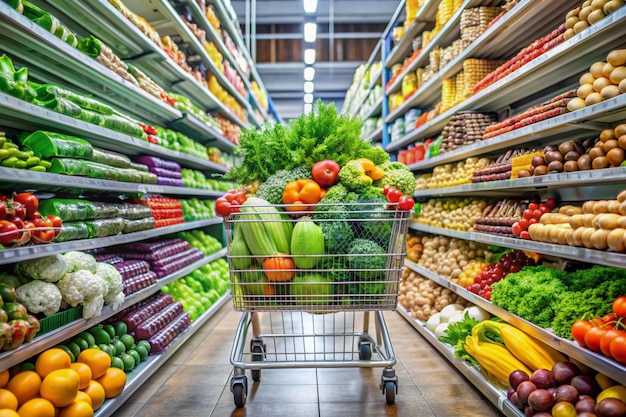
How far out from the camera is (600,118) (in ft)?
7.97

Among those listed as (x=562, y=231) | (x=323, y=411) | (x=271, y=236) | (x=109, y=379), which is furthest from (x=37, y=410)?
(x=562, y=231)

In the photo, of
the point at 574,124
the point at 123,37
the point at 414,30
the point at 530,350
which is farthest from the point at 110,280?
the point at 414,30

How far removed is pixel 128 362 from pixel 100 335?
0.74 feet

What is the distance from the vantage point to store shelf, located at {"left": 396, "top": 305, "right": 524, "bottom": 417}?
2.23 metres

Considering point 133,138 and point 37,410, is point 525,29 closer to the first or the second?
point 133,138

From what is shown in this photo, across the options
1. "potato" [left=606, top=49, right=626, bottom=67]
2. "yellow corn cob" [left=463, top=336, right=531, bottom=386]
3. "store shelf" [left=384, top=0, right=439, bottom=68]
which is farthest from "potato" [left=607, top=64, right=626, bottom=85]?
"store shelf" [left=384, top=0, right=439, bottom=68]

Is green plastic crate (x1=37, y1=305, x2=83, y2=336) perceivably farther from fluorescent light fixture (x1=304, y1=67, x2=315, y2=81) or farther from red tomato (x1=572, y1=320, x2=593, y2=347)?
fluorescent light fixture (x1=304, y1=67, x2=315, y2=81)

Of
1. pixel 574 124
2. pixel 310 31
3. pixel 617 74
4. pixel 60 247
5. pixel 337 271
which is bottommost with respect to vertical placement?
pixel 337 271

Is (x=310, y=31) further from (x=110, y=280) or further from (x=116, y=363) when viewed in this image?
(x=116, y=363)

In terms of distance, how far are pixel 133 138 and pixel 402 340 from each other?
8.49ft

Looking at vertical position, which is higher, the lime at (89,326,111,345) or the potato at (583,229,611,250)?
the potato at (583,229,611,250)

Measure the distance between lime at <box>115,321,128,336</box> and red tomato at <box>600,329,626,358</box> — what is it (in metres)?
2.56

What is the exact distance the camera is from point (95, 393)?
2178mm

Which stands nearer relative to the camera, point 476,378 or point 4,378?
point 4,378
